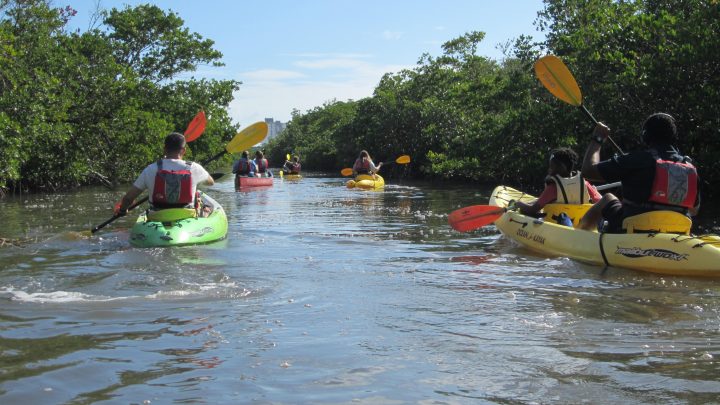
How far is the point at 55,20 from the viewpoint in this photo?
880 inches

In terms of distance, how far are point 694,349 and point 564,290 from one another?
1.72 m

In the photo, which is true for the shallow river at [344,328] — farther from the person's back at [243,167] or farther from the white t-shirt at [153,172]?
the person's back at [243,167]

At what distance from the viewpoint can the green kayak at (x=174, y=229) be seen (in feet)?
24.7

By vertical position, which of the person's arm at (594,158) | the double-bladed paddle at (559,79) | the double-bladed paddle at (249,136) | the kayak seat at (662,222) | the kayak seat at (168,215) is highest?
the double-bladed paddle at (559,79)

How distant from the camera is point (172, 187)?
7.84m

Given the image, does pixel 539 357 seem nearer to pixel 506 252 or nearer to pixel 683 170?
pixel 683 170

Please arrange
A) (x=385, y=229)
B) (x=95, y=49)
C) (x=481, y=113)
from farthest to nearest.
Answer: (x=481, y=113)
(x=95, y=49)
(x=385, y=229)

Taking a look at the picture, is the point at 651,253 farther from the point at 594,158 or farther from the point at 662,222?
the point at 594,158

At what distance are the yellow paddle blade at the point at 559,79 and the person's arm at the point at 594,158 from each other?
1.81 m

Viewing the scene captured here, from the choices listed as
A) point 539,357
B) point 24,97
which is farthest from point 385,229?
point 24,97

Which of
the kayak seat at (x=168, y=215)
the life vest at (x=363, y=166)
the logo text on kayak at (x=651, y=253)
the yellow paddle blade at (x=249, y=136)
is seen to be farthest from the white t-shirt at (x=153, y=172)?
the life vest at (x=363, y=166)

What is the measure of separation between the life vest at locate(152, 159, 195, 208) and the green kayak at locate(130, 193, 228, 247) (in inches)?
4.3

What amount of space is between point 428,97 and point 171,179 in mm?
26481

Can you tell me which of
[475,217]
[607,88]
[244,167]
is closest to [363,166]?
[244,167]
